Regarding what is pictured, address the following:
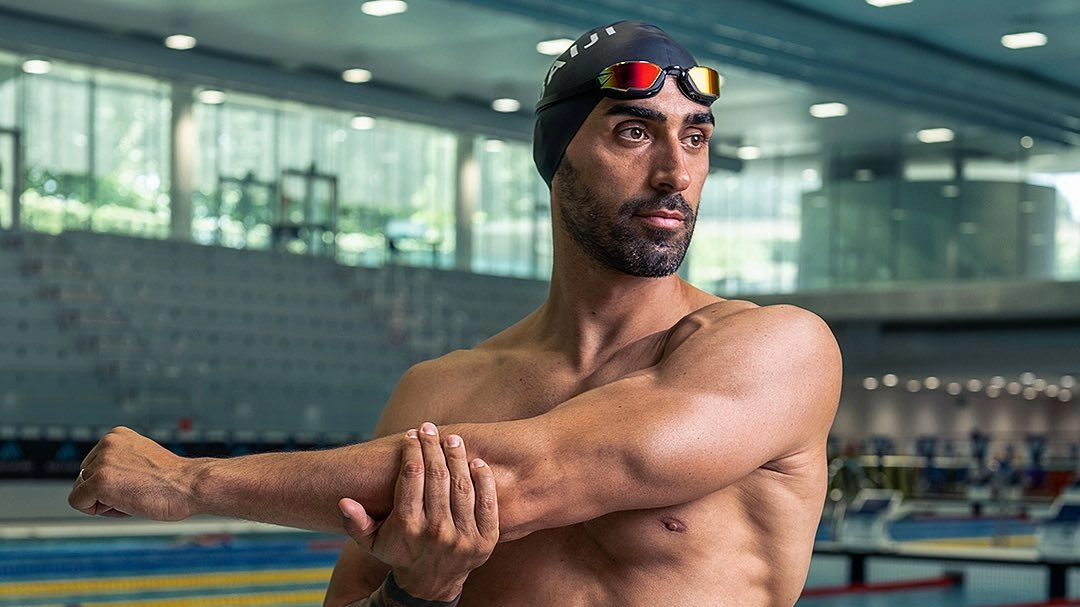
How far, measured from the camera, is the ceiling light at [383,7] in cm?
1634

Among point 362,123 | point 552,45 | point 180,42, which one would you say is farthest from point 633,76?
point 362,123

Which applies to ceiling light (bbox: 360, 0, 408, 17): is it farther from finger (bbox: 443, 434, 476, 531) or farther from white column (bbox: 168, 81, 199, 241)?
finger (bbox: 443, 434, 476, 531)

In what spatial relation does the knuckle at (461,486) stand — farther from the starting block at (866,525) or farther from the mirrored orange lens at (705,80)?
the starting block at (866,525)

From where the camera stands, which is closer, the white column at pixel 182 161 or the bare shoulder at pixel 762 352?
the bare shoulder at pixel 762 352

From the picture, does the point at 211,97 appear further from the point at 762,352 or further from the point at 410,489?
the point at 410,489

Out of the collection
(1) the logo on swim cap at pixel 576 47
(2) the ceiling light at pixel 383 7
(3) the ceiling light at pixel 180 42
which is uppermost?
(2) the ceiling light at pixel 383 7

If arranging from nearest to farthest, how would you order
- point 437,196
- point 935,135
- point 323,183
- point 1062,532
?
1. point 1062,532
2. point 323,183
3. point 935,135
4. point 437,196

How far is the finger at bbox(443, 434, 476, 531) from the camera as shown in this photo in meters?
1.13

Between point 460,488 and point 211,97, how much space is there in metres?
22.4

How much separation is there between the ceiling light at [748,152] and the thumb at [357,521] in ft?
85.9

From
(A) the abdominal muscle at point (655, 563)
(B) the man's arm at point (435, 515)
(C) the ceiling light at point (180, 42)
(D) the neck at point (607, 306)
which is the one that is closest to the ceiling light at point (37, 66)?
(C) the ceiling light at point (180, 42)

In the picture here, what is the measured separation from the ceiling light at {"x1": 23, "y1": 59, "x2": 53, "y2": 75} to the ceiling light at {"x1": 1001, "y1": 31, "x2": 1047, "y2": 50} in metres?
13.0

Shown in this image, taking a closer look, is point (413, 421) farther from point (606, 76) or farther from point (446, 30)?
point (446, 30)

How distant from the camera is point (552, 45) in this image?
1827cm
